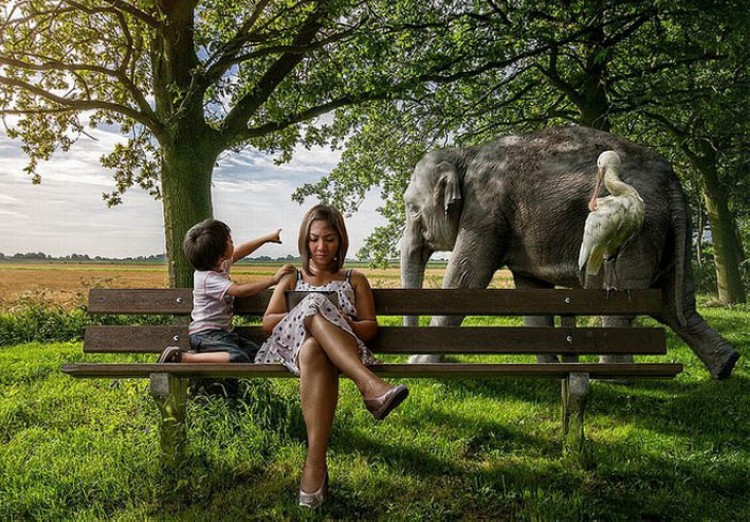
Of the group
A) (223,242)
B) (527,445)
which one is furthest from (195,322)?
(527,445)

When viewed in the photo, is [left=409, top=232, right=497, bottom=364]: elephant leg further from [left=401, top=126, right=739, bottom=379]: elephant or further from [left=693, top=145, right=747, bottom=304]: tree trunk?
[left=693, top=145, right=747, bottom=304]: tree trunk

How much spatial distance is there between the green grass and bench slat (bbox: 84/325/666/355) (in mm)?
584

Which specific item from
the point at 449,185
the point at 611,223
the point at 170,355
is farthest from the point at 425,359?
the point at 170,355

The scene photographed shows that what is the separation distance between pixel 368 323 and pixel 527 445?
1.45 meters

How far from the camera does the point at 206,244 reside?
3.83 metres

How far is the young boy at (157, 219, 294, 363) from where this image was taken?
377 centimetres

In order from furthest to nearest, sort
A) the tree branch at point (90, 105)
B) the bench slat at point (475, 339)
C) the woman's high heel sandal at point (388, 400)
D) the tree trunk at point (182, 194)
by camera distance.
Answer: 1. the tree branch at point (90, 105)
2. the tree trunk at point (182, 194)
3. the bench slat at point (475, 339)
4. the woman's high heel sandal at point (388, 400)

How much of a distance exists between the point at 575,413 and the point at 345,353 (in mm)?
1481

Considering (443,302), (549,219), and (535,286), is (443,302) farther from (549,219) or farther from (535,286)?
(535,286)

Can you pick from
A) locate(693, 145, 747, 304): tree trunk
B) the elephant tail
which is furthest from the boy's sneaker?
locate(693, 145, 747, 304): tree trunk

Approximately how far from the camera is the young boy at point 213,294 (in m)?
3.77

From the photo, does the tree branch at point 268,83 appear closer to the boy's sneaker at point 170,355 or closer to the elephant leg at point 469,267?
the elephant leg at point 469,267

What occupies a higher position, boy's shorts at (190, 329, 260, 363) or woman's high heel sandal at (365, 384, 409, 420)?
boy's shorts at (190, 329, 260, 363)

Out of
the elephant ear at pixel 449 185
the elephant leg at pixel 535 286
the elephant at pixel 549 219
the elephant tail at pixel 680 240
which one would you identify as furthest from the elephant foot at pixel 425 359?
the elephant tail at pixel 680 240
